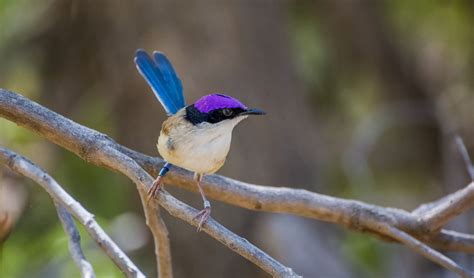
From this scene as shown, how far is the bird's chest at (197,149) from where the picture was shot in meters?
2.56

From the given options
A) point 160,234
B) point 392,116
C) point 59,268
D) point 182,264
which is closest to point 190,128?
point 160,234

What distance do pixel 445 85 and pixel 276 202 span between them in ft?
13.3

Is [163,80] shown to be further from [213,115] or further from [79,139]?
[79,139]

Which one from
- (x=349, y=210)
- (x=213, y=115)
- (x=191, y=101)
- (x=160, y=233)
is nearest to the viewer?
(x=160, y=233)

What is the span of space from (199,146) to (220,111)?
139 millimetres

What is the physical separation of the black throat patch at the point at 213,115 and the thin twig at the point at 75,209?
0.50m

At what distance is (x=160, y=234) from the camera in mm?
2539

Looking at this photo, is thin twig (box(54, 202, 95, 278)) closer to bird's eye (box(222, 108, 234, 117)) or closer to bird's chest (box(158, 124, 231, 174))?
bird's chest (box(158, 124, 231, 174))

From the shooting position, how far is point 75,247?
7.93 feet

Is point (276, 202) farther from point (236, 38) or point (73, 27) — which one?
point (73, 27)

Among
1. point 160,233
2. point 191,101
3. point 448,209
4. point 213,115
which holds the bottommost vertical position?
point 160,233

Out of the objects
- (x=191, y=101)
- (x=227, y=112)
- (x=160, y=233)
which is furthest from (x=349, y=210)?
(x=191, y=101)

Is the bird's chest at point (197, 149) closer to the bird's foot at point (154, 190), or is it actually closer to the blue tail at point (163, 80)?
the bird's foot at point (154, 190)

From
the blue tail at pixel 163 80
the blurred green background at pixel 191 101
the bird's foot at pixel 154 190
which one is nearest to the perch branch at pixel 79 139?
the bird's foot at pixel 154 190
